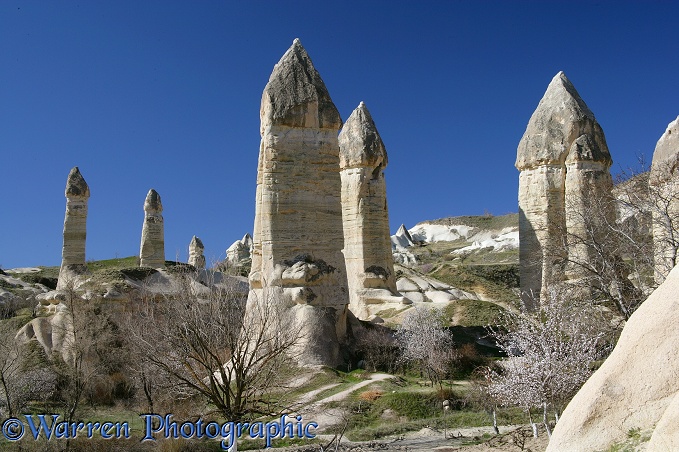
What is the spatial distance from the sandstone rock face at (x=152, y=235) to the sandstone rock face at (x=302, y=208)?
1363cm

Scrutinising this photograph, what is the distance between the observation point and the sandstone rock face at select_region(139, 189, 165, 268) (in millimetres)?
27766

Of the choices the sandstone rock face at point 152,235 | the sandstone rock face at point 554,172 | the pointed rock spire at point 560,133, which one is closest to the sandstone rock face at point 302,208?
the sandstone rock face at point 554,172

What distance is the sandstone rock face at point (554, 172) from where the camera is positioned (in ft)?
55.0

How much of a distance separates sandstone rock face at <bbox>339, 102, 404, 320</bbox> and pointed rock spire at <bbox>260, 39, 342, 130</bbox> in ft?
17.5

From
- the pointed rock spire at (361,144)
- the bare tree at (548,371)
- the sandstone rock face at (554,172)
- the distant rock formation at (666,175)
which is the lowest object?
the bare tree at (548,371)

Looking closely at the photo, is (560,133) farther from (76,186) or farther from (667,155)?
(76,186)

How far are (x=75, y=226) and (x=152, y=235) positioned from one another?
428 centimetres

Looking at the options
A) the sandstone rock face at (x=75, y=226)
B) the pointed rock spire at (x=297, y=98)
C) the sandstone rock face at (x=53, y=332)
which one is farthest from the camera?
the sandstone rock face at (x=75, y=226)

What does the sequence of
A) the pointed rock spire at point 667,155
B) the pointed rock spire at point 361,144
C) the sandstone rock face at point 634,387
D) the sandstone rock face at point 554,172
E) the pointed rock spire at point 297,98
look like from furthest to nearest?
the pointed rock spire at point 361,144, the sandstone rock face at point 554,172, the pointed rock spire at point 297,98, the pointed rock spire at point 667,155, the sandstone rock face at point 634,387

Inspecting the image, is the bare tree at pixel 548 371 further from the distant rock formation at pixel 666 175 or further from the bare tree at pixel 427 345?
the bare tree at pixel 427 345

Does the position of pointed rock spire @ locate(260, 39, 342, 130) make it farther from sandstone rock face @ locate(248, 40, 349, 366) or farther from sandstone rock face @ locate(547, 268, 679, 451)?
sandstone rock face @ locate(547, 268, 679, 451)

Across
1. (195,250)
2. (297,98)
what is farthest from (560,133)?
(195,250)

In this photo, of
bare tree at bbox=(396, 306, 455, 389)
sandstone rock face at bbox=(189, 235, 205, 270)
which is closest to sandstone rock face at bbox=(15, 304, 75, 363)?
bare tree at bbox=(396, 306, 455, 389)

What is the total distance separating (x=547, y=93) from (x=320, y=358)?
10520 mm
